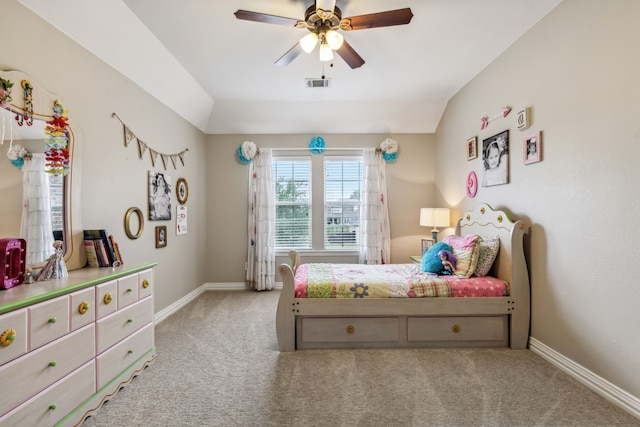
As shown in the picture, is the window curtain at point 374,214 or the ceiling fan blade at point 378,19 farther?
the window curtain at point 374,214

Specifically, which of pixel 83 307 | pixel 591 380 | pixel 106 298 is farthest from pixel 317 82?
pixel 591 380

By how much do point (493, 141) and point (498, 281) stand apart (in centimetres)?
140

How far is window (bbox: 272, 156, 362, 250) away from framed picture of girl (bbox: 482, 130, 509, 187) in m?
1.93

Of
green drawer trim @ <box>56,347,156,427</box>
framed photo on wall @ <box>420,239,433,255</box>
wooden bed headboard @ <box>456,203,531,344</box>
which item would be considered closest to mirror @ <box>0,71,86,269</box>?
green drawer trim @ <box>56,347,156,427</box>

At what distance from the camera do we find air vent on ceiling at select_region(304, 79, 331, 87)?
353 centimetres

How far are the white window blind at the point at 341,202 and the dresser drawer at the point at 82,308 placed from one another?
330 centimetres

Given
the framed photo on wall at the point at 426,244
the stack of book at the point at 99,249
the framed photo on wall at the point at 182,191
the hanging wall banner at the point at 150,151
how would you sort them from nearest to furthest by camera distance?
the stack of book at the point at 99,249
the hanging wall banner at the point at 150,151
the framed photo on wall at the point at 182,191
the framed photo on wall at the point at 426,244

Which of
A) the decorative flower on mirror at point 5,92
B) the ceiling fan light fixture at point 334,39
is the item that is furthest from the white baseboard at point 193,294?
the ceiling fan light fixture at point 334,39

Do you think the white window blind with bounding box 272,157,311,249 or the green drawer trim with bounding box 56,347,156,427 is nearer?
the green drawer trim with bounding box 56,347,156,427

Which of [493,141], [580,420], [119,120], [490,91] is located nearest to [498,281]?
[580,420]

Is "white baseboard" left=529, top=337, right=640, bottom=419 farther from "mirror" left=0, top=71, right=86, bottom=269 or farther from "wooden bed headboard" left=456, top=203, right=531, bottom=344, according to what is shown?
"mirror" left=0, top=71, right=86, bottom=269

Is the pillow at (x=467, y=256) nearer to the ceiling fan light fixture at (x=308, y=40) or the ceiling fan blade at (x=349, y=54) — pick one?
the ceiling fan blade at (x=349, y=54)

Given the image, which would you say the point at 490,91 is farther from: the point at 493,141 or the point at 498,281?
the point at 498,281

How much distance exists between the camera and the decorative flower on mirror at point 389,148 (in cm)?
454
